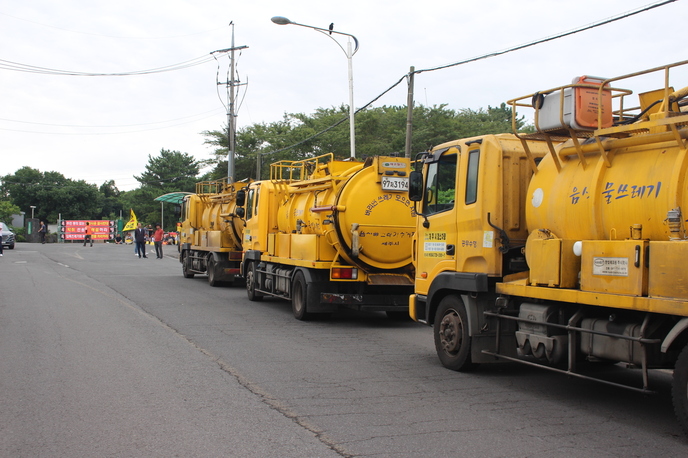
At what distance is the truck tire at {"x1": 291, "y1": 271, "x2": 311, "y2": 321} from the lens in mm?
12398

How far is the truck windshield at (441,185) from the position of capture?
815cm

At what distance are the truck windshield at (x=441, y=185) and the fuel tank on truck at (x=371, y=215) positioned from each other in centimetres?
316

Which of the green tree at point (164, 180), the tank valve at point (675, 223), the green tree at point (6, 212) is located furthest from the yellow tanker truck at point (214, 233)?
the green tree at point (164, 180)

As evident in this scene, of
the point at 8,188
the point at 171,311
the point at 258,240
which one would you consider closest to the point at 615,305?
the point at 171,311

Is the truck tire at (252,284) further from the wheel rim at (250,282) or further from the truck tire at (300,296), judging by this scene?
the truck tire at (300,296)

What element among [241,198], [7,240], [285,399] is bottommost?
[285,399]

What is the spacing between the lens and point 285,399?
6.39 meters

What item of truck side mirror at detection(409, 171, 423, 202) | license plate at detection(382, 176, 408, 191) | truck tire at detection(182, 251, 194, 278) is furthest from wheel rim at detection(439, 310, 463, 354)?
truck tire at detection(182, 251, 194, 278)

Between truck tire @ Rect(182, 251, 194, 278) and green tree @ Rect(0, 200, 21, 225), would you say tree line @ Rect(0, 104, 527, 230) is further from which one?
truck tire @ Rect(182, 251, 194, 278)

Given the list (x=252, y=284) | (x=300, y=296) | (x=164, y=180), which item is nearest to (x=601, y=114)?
(x=300, y=296)

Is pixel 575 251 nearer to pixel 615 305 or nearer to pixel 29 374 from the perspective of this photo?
pixel 615 305

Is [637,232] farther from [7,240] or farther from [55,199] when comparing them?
[55,199]

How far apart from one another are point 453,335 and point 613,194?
2.88 metres

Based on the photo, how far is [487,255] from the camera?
291 inches
